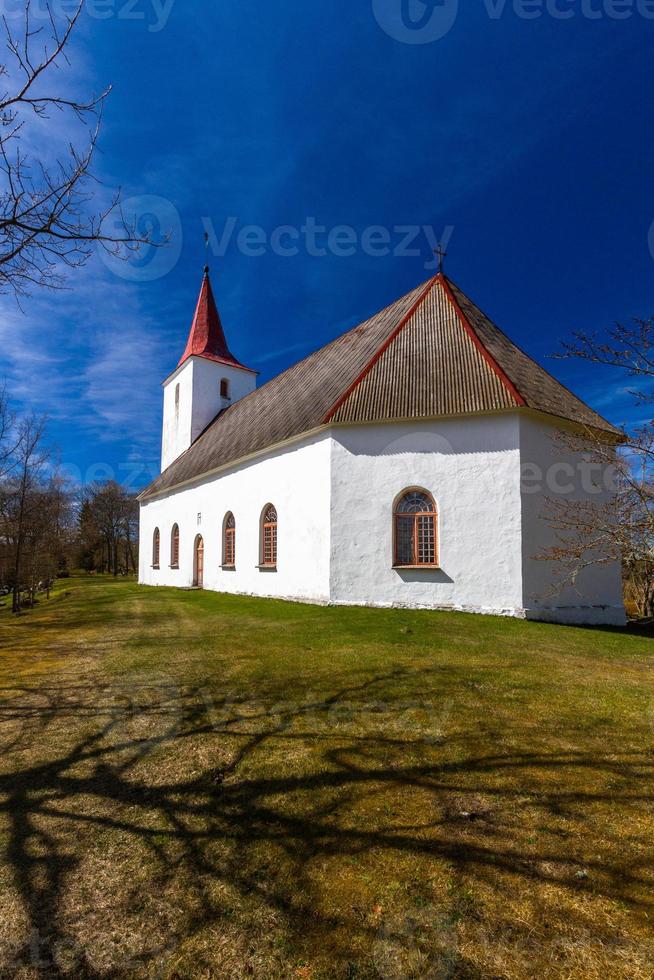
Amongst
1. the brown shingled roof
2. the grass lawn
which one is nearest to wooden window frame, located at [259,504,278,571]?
the brown shingled roof

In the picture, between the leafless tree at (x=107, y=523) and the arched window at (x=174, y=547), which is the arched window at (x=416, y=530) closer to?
the arched window at (x=174, y=547)

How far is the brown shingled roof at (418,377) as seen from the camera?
13758mm

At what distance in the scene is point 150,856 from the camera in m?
2.97

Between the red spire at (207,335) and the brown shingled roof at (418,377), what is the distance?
12621 millimetres

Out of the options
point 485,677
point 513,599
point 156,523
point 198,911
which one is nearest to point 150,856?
point 198,911

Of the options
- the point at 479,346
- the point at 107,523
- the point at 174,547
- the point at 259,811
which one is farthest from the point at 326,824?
the point at 107,523

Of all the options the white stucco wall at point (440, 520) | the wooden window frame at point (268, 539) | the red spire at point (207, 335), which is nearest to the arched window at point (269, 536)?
the wooden window frame at point (268, 539)

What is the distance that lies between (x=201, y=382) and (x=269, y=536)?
1646cm

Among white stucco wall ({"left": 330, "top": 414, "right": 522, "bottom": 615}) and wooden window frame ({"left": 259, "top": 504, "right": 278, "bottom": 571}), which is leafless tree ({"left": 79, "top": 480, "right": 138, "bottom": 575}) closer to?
wooden window frame ({"left": 259, "top": 504, "right": 278, "bottom": 571})

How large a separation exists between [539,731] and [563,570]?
932cm

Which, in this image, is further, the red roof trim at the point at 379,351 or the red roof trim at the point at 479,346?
the red roof trim at the point at 379,351

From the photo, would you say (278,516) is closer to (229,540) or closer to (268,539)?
(268,539)

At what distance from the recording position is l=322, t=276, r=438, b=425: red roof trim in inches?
589

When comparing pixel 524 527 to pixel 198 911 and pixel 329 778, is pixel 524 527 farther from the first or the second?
pixel 198 911
